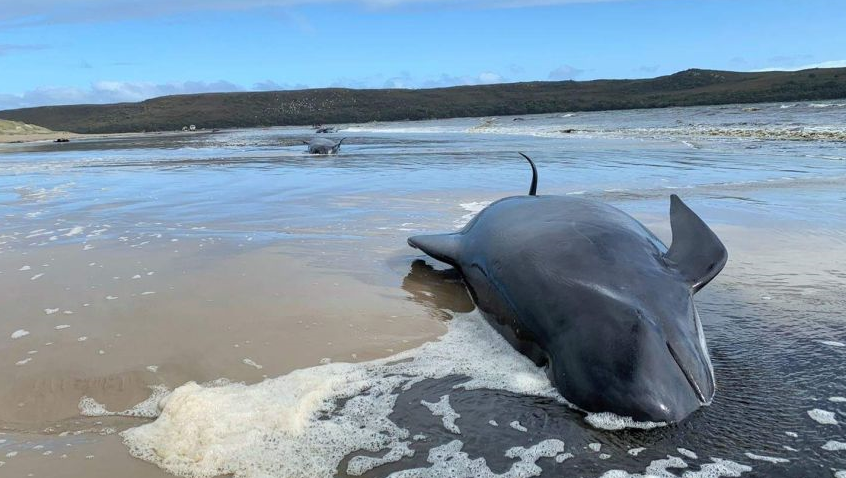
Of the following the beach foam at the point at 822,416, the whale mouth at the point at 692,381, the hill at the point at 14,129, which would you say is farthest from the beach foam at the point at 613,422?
the hill at the point at 14,129

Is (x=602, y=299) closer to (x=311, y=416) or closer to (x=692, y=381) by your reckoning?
(x=692, y=381)

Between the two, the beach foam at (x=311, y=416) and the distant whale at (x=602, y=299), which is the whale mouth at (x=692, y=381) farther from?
the beach foam at (x=311, y=416)

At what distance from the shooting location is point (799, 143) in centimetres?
1978

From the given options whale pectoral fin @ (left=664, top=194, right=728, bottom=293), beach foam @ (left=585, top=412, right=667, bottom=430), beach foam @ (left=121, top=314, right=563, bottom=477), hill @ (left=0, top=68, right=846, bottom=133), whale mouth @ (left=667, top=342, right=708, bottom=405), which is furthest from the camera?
hill @ (left=0, top=68, right=846, bottom=133)

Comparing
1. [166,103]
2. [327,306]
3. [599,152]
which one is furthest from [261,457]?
[166,103]

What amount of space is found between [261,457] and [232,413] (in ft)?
1.51

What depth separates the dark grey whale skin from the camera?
320cm

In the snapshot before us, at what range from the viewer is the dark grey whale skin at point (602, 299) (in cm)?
320

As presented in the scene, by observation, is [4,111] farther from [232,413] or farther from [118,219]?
[232,413]

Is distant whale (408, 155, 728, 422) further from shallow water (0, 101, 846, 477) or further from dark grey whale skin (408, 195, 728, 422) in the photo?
shallow water (0, 101, 846, 477)

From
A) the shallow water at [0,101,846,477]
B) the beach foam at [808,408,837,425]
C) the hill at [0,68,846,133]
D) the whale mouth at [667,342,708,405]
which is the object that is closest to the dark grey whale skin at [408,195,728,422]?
the whale mouth at [667,342,708,405]

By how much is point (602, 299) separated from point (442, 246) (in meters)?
2.27

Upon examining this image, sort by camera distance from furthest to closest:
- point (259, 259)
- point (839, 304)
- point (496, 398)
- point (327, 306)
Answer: point (259, 259) < point (327, 306) < point (839, 304) < point (496, 398)

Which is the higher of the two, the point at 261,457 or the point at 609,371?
the point at 609,371
